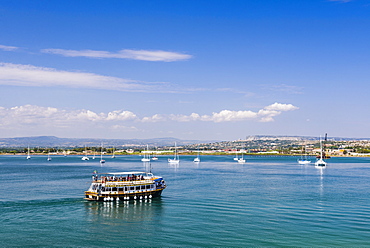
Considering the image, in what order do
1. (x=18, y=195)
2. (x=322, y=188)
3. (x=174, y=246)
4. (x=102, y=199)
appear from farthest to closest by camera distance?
(x=322, y=188), (x=18, y=195), (x=102, y=199), (x=174, y=246)

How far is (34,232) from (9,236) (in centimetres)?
275

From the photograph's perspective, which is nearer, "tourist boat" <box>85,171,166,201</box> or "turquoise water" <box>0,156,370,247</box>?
"turquoise water" <box>0,156,370,247</box>

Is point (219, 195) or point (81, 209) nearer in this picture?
point (81, 209)

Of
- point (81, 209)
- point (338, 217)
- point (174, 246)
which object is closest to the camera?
point (174, 246)

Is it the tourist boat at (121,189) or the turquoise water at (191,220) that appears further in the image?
the tourist boat at (121,189)

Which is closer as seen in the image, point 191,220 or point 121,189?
point 191,220

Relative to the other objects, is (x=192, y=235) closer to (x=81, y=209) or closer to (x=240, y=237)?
(x=240, y=237)

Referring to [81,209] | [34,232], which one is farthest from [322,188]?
[34,232]

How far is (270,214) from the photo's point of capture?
53062 millimetres

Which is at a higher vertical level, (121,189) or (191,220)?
(121,189)

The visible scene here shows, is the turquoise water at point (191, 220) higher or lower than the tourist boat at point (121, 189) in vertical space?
lower

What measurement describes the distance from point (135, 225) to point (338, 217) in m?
Answer: 27.8

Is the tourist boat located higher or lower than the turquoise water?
higher

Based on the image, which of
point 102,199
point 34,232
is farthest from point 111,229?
point 102,199
